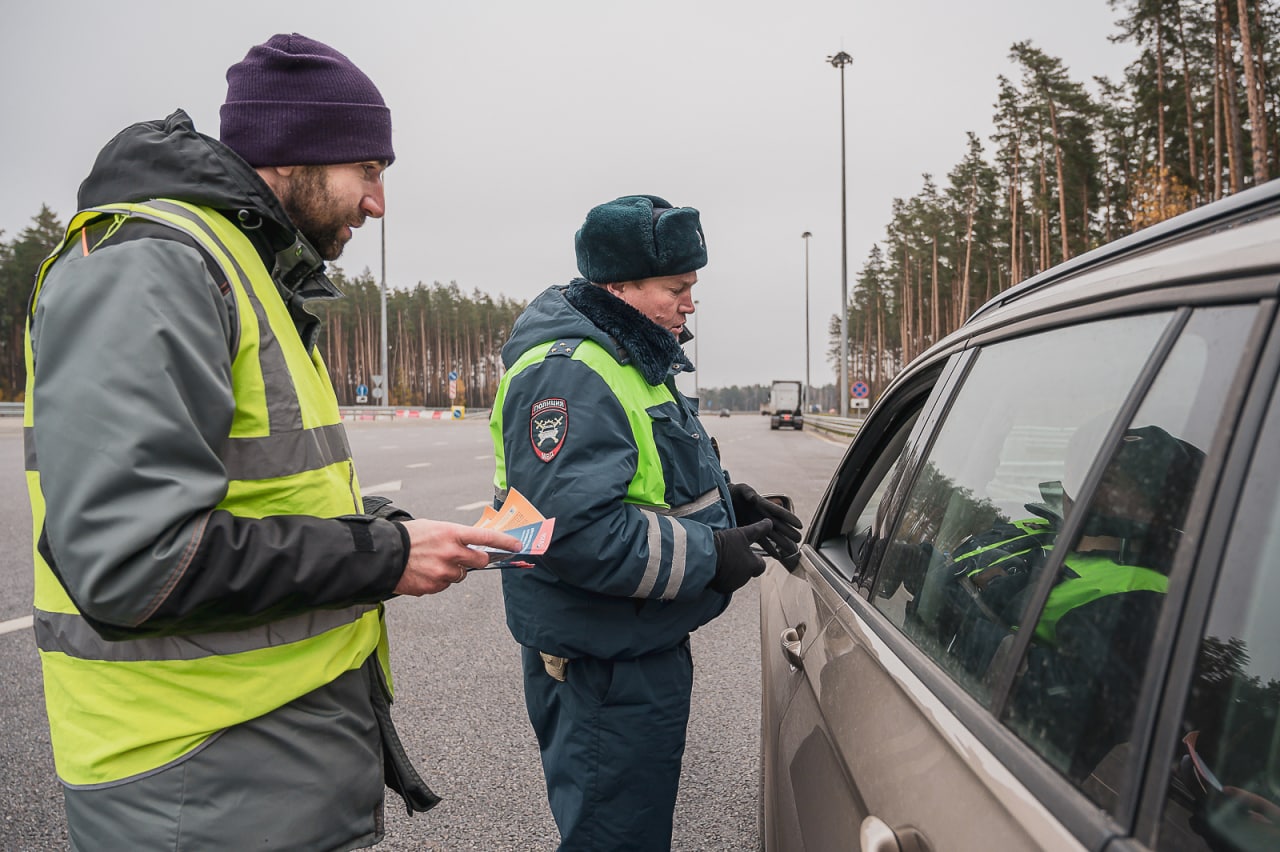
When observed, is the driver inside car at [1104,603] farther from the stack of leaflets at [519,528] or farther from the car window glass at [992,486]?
the stack of leaflets at [519,528]

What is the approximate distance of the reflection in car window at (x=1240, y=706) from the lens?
0.73 metres

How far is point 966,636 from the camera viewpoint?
4.11ft

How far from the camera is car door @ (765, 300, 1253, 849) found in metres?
0.87

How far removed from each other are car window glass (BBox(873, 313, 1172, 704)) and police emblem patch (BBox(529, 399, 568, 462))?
0.76 metres

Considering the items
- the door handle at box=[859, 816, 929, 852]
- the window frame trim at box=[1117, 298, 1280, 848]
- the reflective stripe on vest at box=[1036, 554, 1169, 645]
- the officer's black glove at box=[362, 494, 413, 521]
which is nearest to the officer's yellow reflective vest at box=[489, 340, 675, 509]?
the officer's black glove at box=[362, 494, 413, 521]

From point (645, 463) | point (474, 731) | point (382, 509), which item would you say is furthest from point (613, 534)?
point (474, 731)

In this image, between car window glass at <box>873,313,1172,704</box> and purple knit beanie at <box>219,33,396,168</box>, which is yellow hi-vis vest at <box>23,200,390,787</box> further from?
car window glass at <box>873,313,1172,704</box>

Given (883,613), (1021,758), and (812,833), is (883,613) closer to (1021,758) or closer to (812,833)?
(812,833)

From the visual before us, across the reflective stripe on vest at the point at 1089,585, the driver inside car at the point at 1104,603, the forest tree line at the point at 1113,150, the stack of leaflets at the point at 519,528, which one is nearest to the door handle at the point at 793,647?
the stack of leaflets at the point at 519,528

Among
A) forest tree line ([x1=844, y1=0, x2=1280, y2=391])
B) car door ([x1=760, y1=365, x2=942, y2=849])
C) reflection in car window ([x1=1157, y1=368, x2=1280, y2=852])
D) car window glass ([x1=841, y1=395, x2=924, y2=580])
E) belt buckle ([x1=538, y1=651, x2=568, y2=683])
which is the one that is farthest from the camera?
forest tree line ([x1=844, y1=0, x2=1280, y2=391])

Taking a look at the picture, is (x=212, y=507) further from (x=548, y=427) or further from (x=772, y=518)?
(x=772, y=518)

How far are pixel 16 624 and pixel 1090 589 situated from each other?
19.1ft

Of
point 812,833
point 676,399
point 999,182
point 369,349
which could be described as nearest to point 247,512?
point 812,833

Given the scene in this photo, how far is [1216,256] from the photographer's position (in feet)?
2.81
